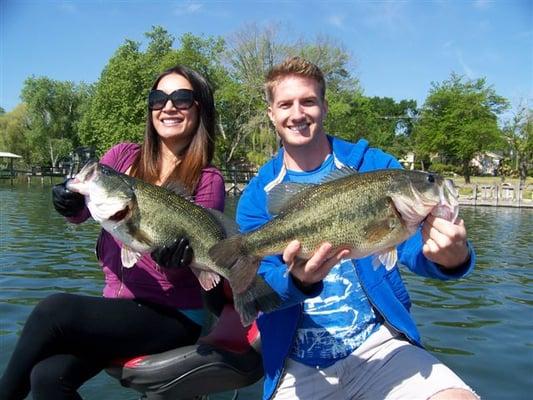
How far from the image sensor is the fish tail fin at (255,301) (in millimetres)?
3441

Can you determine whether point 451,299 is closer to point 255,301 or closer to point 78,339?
point 255,301

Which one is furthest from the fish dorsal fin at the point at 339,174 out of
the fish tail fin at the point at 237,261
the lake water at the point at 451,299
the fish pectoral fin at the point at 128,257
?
the lake water at the point at 451,299

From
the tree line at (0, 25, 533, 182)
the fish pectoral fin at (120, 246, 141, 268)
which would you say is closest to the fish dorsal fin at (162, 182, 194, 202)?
the fish pectoral fin at (120, 246, 141, 268)

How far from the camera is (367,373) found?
3697mm

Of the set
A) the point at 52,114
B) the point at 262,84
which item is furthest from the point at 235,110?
the point at 52,114

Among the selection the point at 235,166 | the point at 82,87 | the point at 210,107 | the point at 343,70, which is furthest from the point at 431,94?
the point at 210,107

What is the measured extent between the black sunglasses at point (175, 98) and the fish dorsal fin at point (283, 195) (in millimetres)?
1370

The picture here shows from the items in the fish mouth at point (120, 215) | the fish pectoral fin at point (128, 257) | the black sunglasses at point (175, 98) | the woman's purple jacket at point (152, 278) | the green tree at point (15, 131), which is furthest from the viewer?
the green tree at point (15, 131)

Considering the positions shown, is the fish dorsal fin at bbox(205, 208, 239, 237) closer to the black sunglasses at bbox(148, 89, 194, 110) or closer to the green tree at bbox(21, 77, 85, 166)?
the black sunglasses at bbox(148, 89, 194, 110)

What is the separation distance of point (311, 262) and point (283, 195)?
0.59 meters

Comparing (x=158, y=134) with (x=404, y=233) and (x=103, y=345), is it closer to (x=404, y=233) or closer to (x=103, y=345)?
(x=103, y=345)

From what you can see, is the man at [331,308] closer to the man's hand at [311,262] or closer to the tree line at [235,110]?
the man's hand at [311,262]

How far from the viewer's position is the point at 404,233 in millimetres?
3150

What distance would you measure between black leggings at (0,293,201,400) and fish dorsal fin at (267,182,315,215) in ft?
4.01
